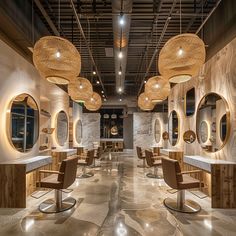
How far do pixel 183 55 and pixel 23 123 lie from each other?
3699 mm

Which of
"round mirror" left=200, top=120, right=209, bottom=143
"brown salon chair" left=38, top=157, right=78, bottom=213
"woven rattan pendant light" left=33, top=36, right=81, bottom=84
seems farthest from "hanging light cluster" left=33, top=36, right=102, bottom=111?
"round mirror" left=200, top=120, right=209, bottom=143

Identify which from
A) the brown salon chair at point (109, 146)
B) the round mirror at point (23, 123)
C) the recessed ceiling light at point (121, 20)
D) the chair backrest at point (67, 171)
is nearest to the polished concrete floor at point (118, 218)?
the chair backrest at point (67, 171)

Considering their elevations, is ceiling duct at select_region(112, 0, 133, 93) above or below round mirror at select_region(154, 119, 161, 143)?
above

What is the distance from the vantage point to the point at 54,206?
3818mm

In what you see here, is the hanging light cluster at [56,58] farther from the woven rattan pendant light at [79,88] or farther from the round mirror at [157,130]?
the round mirror at [157,130]

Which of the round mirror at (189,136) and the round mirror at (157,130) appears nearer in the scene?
the round mirror at (189,136)

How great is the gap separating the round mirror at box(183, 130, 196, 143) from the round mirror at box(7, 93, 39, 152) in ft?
13.6

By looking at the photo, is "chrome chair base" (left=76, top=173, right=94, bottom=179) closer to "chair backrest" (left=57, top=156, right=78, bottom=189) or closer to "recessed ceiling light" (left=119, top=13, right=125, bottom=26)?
"chair backrest" (left=57, top=156, right=78, bottom=189)

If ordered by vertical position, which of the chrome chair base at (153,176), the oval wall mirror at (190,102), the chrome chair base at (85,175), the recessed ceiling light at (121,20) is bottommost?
the chrome chair base at (85,175)

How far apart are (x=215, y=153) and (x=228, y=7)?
301 cm

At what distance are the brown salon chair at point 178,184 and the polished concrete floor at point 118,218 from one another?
16cm

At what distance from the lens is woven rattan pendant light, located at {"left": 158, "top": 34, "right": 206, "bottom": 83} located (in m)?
2.88

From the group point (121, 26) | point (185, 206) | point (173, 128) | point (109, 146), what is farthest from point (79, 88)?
point (109, 146)

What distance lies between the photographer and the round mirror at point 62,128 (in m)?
7.30
